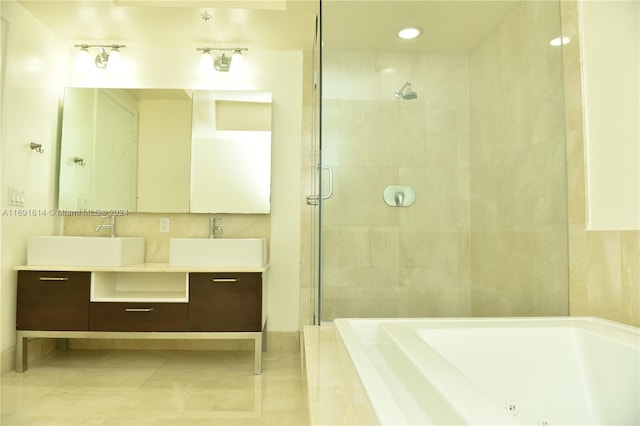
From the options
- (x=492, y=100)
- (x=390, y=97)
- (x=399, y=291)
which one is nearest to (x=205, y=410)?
(x=399, y=291)

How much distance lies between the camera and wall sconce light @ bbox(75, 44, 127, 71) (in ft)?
9.62

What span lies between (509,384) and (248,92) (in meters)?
2.52

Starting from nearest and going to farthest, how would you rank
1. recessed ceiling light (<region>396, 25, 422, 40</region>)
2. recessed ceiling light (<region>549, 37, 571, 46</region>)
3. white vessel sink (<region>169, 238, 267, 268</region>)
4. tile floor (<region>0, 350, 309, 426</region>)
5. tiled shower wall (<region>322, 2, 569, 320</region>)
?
recessed ceiling light (<region>549, 37, 571, 46</region>) < tile floor (<region>0, 350, 309, 426</region>) < tiled shower wall (<region>322, 2, 569, 320</region>) < recessed ceiling light (<region>396, 25, 422, 40</region>) < white vessel sink (<region>169, 238, 267, 268</region>)

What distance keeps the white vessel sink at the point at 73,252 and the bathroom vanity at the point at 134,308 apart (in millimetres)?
71

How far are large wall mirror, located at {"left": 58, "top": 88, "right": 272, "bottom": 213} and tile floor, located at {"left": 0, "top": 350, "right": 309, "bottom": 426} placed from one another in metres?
1.05

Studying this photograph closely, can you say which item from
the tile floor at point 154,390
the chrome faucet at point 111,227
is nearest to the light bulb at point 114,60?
the chrome faucet at point 111,227

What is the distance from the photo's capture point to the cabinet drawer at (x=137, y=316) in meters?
2.39

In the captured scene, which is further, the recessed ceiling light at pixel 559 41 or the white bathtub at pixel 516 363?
the recessed ceiling light at pixel 559 41

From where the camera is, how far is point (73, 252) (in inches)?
97.4

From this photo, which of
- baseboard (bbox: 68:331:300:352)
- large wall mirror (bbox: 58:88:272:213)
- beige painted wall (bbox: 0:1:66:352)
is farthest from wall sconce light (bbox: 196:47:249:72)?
baseboard (bbox: 68:331:300:352)

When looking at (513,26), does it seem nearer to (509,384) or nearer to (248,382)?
(509,384)

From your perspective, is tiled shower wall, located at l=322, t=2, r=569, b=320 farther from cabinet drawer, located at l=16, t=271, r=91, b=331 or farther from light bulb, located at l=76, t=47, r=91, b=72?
light bulb, located at l=76, t=47, r=91, b=72

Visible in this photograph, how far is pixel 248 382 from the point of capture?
2.32m

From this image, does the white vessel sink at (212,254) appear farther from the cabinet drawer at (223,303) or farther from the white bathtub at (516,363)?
the white bathtub at (516,363)
